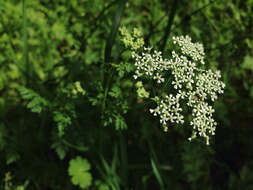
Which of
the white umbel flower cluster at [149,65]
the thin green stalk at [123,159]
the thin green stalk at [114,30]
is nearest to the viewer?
the white umbel flower cluster at [149,65]

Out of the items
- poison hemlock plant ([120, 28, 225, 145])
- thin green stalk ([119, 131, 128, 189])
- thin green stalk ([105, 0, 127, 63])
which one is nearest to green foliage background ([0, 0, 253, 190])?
thin green stalk ([119, 131, 128, 189])

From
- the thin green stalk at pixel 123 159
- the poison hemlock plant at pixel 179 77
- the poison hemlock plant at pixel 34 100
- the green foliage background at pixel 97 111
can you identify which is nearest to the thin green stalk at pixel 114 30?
the poison hemlock plant at pixel 179 77

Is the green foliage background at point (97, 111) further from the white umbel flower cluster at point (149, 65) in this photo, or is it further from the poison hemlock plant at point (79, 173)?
the white umbel flower cluster at point (149, 65)

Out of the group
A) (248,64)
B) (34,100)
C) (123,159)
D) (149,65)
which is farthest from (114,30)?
(248,64)

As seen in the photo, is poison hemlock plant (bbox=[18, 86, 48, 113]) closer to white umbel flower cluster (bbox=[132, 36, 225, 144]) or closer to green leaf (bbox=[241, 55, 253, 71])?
white umbel flower cluster (bbox=[132, 36, 225, 144])

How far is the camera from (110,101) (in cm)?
254

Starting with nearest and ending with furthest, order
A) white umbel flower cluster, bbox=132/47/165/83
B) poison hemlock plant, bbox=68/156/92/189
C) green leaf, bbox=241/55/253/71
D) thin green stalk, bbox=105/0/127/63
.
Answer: white umbel flower cluster, bbox=132/47/165/83 < thin green stalk, bbox=105/0/127/63 < poison hemlock plant, bbox=68/156/92/189 < green leaf, bbox=241/55/253/71

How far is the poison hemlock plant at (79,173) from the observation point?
10.8 ft

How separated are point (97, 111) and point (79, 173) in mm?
978

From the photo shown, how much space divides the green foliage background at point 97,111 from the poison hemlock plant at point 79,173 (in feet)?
0.04

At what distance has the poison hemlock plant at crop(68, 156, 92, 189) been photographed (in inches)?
130

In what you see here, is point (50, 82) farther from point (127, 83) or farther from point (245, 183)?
point (245, 183)

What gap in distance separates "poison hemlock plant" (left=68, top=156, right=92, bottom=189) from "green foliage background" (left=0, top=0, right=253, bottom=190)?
0.5 inches

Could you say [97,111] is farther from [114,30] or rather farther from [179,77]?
[179,77]
